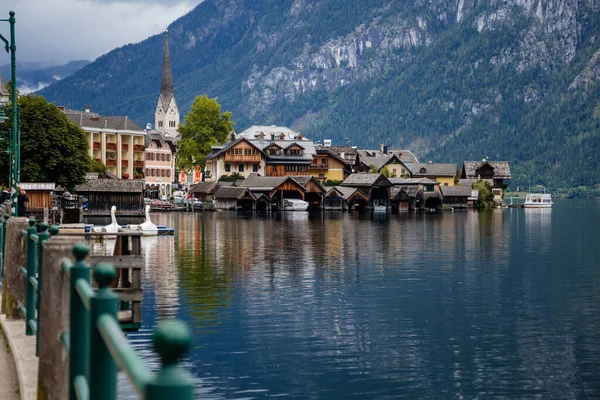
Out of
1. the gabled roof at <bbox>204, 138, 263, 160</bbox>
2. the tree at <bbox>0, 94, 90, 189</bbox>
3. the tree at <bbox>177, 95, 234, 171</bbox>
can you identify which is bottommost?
the tree at <bbox>0, 94, 90, 189</bbox>

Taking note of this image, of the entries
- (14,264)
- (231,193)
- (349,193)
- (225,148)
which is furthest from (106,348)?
(225,148)

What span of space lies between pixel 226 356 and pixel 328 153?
415 ft

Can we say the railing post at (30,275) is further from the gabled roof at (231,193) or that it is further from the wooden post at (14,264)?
the gabled roof at (231,193)

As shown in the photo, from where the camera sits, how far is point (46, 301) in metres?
8.27

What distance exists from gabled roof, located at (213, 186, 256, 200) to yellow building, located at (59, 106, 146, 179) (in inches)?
555

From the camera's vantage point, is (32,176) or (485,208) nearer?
(32,176)

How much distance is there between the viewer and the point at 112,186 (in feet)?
329

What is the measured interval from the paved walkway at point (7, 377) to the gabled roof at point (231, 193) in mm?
118793

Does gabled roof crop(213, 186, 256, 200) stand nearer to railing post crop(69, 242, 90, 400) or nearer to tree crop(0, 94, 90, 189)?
tree crop(0, 94, 90, 189)

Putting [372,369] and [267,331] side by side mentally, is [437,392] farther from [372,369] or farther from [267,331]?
[267,331]

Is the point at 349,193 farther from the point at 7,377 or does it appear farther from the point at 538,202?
the point at 7,377

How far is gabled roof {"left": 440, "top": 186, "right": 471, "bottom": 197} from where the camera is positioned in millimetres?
157250

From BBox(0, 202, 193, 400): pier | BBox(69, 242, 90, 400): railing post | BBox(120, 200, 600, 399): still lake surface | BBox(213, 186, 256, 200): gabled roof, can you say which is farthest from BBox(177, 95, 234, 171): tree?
BBox(69, 242, 90, 400): railing post

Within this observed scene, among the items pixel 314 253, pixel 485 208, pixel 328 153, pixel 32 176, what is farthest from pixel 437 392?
pixel 485 208
